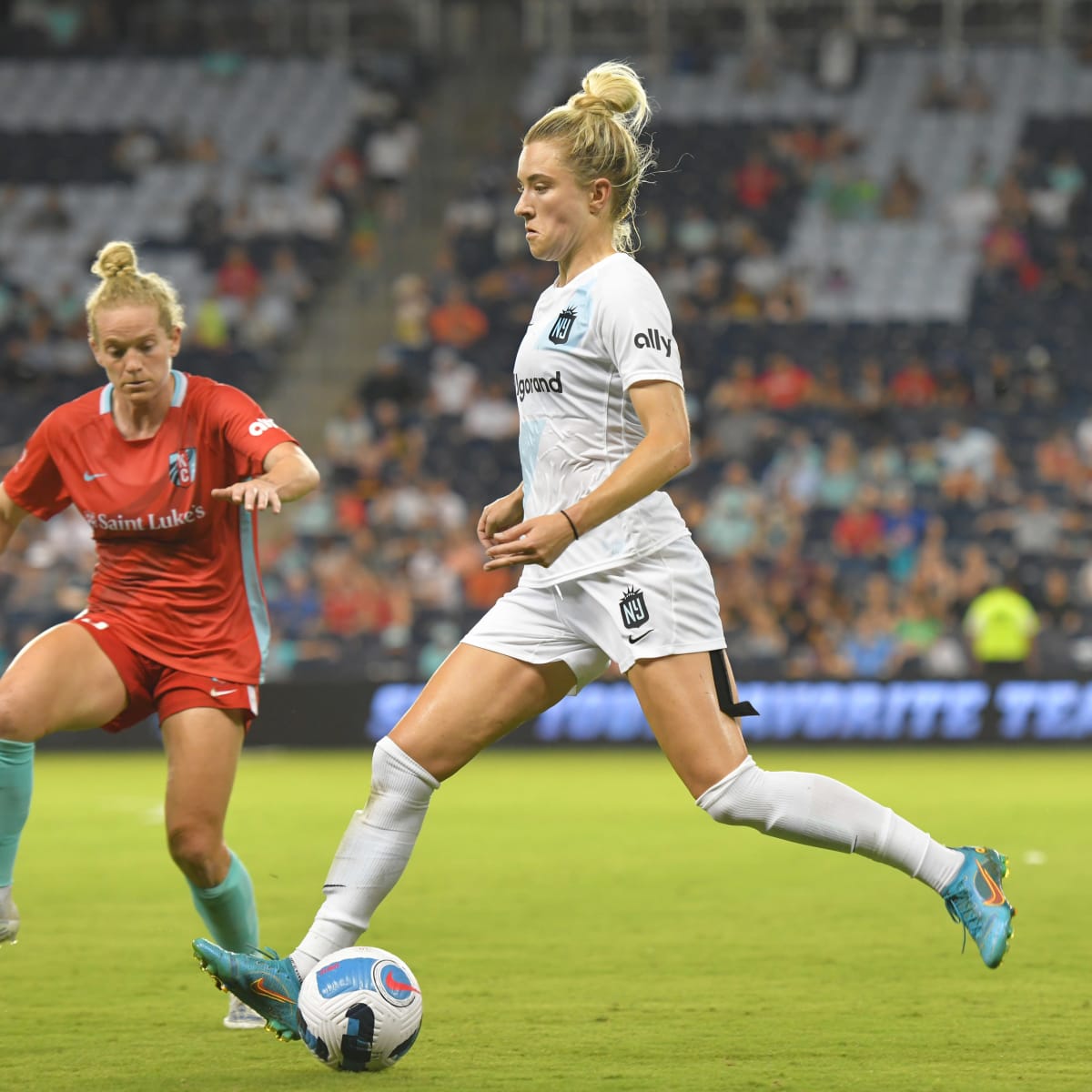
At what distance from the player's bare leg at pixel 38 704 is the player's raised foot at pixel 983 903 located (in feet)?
8.12

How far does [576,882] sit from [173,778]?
3790 millimetres

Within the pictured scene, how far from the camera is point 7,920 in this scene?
5484 mm

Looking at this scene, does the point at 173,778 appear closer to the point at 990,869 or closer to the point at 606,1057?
the point at 606,1057

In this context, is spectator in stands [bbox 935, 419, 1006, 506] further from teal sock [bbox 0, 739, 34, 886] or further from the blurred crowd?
teal sock [bbox 0, 739, 34, 886]

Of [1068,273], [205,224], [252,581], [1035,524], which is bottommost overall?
[1035,524]

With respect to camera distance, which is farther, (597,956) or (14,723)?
(597,956)

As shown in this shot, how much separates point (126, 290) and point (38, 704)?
1.24 m

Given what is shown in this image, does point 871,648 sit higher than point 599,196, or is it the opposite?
point 599,196

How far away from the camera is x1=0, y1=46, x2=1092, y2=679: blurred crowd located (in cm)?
1759

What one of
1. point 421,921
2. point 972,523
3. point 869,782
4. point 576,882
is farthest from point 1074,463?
point 421,921

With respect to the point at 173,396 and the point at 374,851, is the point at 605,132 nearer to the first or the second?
the point at 173,396

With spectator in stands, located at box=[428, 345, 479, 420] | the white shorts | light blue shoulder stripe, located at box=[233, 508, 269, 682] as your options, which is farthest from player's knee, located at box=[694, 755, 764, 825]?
spectator in stands, located at box=[428, 345, 479, 420]

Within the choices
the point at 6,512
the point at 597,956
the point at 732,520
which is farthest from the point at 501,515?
the point at 732,520

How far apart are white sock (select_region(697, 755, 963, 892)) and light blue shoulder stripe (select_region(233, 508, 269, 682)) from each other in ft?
5.40
